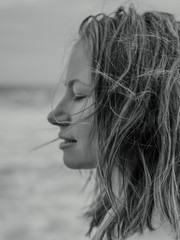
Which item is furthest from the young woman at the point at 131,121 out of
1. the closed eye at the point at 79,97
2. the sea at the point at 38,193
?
the sea at the point at 38,193

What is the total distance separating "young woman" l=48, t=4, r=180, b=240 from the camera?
75.1 inches

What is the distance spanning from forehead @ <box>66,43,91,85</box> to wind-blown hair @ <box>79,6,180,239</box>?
3 cm

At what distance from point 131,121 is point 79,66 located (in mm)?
312

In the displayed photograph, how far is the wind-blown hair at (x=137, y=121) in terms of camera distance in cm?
191

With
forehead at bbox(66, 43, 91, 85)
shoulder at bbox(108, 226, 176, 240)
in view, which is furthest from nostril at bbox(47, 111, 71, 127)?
shoulder at bbox(108, 226, 176, 240)

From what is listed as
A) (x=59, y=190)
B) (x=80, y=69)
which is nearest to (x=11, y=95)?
(x=59, y=190)

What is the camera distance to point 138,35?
6.65 feet

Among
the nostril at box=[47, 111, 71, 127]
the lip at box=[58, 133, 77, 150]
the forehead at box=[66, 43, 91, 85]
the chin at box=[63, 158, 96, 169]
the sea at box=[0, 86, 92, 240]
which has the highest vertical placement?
the forehead at box=[66, 43, 91, 85]

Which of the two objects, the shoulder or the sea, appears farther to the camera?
the sea

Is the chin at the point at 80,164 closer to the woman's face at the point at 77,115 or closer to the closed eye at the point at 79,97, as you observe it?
the woman's face at the point at 77,115

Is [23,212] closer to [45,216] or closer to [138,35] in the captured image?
[45,216]

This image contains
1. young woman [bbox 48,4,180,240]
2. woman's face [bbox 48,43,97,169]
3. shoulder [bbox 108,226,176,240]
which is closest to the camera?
shoulder [bbox 108,226,176,240]

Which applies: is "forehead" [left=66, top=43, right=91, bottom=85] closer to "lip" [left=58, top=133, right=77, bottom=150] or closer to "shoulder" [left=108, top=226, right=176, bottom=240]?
"lip" [left=58, top=133, right=77, bottom=150]

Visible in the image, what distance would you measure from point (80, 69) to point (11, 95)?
2094cm
